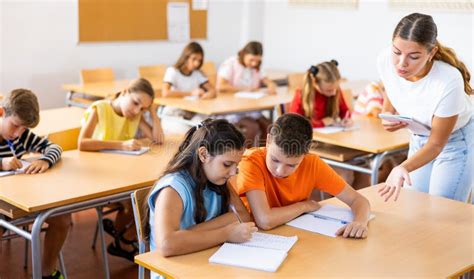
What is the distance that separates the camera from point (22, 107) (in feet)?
10.1

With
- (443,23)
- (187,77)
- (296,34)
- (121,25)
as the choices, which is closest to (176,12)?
(121,25)

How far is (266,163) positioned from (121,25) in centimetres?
470

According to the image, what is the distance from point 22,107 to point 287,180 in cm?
130

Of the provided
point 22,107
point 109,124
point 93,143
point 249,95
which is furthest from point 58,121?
point 249,95

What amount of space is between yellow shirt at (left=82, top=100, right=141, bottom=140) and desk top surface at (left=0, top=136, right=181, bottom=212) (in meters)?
0.21

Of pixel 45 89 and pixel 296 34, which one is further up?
pixel 296 34

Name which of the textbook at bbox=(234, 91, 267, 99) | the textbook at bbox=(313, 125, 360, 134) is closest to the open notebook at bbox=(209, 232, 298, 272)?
the textbook at bbox=(313, 125, 360, 134)

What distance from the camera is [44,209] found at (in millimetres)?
2676

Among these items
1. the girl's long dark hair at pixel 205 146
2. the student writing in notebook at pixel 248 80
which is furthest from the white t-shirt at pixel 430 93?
the student writing in notebook at pixel 248 80

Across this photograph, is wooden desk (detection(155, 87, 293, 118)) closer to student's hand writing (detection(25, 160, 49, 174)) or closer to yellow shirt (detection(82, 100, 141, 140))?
yellow shirt (detection(82, 100, 141, 140))

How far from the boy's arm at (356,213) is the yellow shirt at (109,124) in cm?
156

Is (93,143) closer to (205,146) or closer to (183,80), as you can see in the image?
(205,146)

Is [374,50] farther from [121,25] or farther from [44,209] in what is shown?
[44,209]

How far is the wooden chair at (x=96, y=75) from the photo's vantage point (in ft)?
19.5
